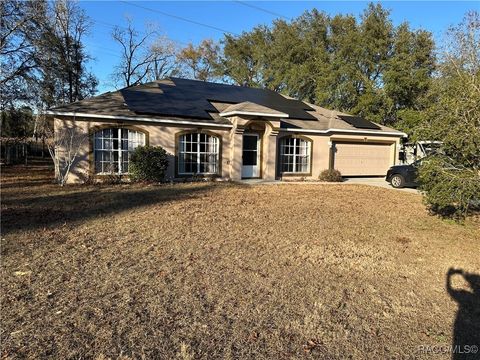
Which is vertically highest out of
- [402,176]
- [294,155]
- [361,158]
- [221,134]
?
[221,134]

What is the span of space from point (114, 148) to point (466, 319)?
1413 cm

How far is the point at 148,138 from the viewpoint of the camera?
1602cm

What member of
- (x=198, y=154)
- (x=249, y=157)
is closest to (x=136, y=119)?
(x=198, y=154)

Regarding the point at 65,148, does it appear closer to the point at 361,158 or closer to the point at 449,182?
the point at 449,182

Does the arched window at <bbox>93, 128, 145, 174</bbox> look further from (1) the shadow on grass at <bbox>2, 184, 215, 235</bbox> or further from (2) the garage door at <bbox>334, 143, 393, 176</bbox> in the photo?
(2) the garage door at <bbox>334, 143, 393, 176</bbox>

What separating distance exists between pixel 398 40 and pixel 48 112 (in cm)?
2746

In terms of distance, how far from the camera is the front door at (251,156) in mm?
18438

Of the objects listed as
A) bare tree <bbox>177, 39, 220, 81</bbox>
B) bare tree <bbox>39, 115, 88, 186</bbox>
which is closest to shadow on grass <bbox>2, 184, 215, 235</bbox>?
bare tree <bbox>39, 115, 88, 186</bbox>

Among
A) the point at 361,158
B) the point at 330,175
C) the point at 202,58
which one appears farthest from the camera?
the point at 202,58

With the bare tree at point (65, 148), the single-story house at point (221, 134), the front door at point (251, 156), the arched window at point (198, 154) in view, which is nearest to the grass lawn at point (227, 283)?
the bare tree at point (65, 148)

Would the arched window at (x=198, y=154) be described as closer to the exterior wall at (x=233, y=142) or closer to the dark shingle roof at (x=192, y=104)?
the exterior wall at (x=233, y=142)

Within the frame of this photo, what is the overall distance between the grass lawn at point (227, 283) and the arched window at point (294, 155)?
1006 centimetres

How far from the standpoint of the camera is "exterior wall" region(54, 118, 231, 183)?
1498 centimetres

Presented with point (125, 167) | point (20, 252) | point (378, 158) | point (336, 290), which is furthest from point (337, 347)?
point (378, 158)
